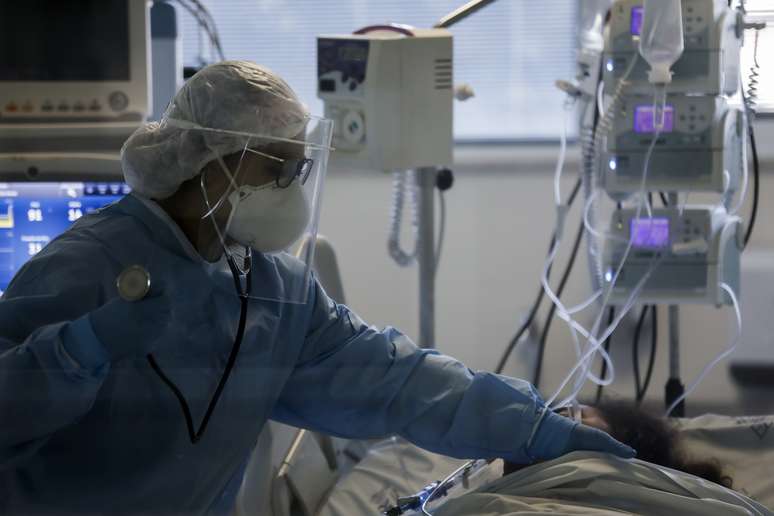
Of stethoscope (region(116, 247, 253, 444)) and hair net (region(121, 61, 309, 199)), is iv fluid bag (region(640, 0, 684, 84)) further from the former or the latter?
stethoscope (region(116, 247, 253, 444))

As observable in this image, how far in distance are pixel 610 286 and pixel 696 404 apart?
470mm

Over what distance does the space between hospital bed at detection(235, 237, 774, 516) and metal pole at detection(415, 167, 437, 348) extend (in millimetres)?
347

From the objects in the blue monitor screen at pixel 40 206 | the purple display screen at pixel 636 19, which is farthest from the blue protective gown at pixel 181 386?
the purple display screen at pixel 636 19

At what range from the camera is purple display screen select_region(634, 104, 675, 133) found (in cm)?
211

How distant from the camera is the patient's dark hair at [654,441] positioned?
1.69 m

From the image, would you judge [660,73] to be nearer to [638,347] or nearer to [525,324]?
[638,347]

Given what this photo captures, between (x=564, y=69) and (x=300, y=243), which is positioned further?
(x=564, y=69)

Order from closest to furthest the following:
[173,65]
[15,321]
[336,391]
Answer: [15,321], [336,391], [173,65]

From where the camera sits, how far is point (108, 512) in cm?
140

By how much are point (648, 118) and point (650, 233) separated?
0.27 metres

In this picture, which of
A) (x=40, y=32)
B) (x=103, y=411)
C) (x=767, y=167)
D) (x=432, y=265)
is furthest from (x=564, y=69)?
(x=103, y=411)

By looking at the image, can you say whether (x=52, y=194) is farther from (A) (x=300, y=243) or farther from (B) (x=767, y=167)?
(B) (x=767, y=167)

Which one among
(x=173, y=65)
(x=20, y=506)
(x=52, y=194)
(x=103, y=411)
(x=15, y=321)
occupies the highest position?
(x=173, y=65)

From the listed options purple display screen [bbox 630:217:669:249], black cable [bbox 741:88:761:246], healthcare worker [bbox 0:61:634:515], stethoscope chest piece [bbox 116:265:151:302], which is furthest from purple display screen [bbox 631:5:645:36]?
stethoscope chest piece [bbox 116:265:151:302]
